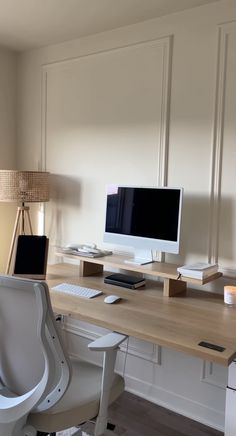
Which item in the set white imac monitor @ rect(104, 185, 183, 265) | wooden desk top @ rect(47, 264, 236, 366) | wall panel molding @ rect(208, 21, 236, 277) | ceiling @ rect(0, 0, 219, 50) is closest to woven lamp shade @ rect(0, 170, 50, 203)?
white imac monitor @ rect(104, 185, 183, 265)

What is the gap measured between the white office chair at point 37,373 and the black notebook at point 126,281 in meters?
0.69

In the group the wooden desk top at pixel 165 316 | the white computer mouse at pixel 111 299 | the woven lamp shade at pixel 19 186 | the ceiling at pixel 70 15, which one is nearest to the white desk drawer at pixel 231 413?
the wooden desk top at pixel 165 316

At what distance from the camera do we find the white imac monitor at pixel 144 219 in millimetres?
2229

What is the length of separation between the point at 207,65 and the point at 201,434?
6.84ft

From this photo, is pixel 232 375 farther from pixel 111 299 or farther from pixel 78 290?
pixel 78 290

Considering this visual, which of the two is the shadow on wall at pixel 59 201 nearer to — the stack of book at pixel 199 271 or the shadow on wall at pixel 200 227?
the shadow on wall at pixel 200 227

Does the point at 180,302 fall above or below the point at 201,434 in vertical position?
above

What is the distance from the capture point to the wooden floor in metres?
2.25

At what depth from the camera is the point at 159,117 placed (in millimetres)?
2486

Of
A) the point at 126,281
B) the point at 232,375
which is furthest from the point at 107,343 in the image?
the point at 126,281

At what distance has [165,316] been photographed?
1.86 metres

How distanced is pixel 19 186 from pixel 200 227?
4.37 feet

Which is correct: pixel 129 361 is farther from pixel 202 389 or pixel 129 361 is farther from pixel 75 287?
pixel 75 287

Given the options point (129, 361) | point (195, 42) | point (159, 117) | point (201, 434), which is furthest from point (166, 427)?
point (195, 42)
